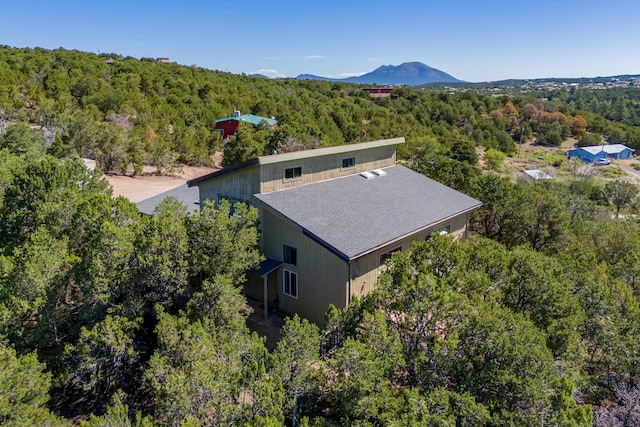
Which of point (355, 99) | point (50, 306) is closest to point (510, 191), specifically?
point (50, 306)

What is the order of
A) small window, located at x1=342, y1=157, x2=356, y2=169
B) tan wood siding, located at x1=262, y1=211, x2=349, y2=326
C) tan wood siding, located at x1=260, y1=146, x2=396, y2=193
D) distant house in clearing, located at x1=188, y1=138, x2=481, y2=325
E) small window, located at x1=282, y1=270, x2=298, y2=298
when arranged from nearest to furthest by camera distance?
tan wood siding, located at x1=262, y1=211, x2=349, y2=326 < distant house in clearing, located at x1=188, y1=138, x2=481, y2=325 < small window, located at x1=282, y1=270, x2=298, y2=298 < tan wood siding, located at x1=260, y1=146, x2=396, y2=193 < small window, located at x1=342, y1=157, x2=356, y2=169

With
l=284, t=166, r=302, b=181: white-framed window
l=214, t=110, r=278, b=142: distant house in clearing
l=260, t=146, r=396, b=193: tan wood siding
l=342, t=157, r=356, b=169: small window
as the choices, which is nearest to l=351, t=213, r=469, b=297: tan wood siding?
l=260, t=146, r=396, b=193: tan wood siding

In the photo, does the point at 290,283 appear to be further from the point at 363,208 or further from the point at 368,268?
the point at 363,208

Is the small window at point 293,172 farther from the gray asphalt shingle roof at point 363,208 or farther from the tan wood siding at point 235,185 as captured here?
the tan wood siding at point 235,185

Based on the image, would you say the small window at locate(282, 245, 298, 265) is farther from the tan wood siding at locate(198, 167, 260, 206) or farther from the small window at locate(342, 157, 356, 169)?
the small window at locate(342, 157, 356, 169)

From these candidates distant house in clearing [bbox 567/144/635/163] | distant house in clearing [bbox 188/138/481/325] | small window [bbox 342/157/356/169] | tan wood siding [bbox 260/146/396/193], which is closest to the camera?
distant house in clearing [bbox 188/138/481/325]
